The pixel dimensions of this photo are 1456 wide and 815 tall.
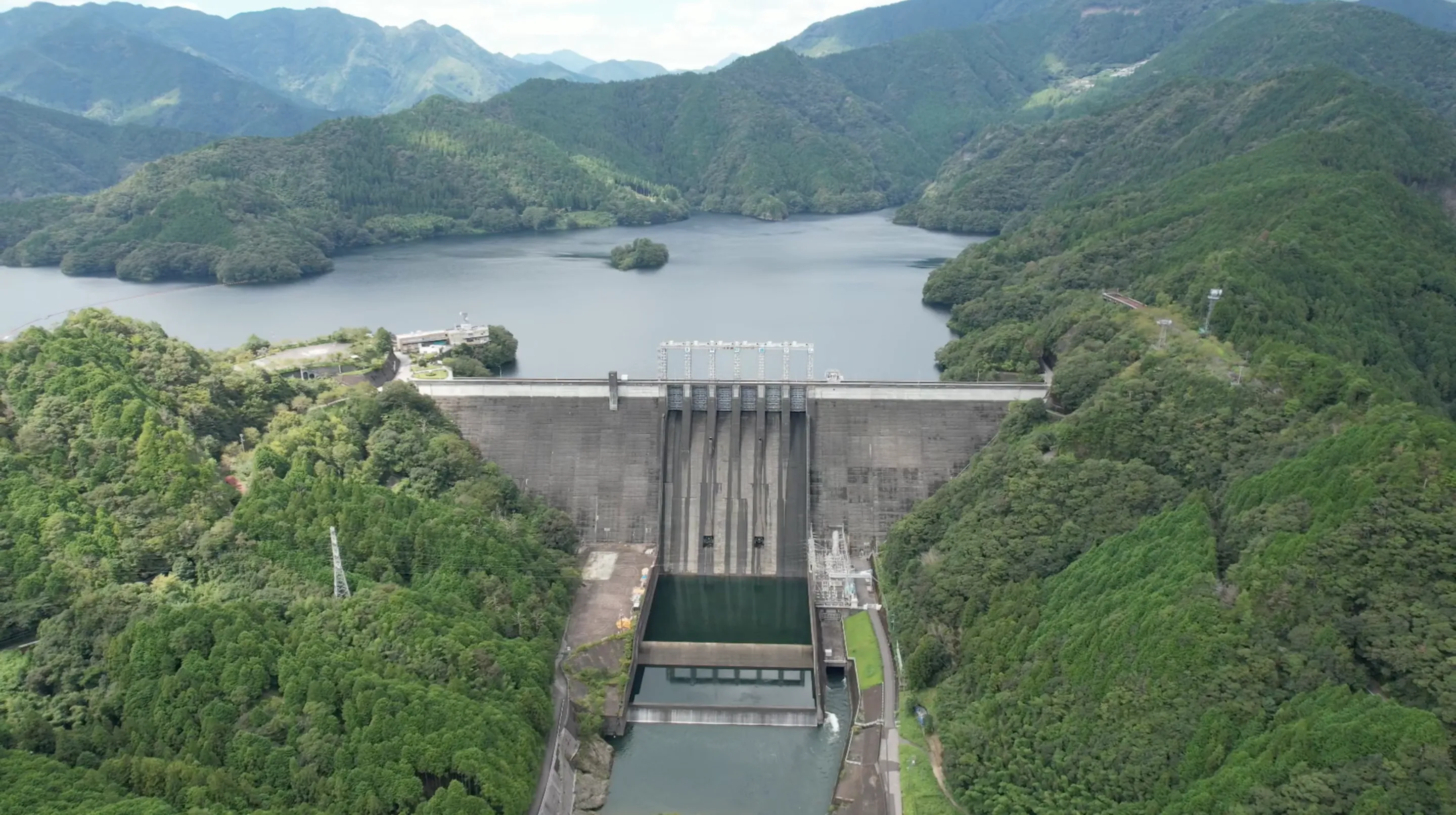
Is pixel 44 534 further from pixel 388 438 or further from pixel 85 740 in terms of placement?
pixel 388 438

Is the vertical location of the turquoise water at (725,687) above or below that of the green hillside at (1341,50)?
below

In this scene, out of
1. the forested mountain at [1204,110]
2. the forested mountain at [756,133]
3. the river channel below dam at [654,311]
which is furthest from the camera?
the forested mountain at [756,133]

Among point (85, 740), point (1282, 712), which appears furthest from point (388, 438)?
point (1282, 712)

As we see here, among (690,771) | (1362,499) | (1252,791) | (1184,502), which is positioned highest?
(1362,499)

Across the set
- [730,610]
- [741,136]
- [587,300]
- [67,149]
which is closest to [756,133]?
[741,136]

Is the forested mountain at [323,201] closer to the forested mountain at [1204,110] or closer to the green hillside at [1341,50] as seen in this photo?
the forested mountain at [1204,110]

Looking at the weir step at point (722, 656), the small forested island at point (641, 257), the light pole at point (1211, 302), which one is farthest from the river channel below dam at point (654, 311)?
the light pole at point (1211, 302)
